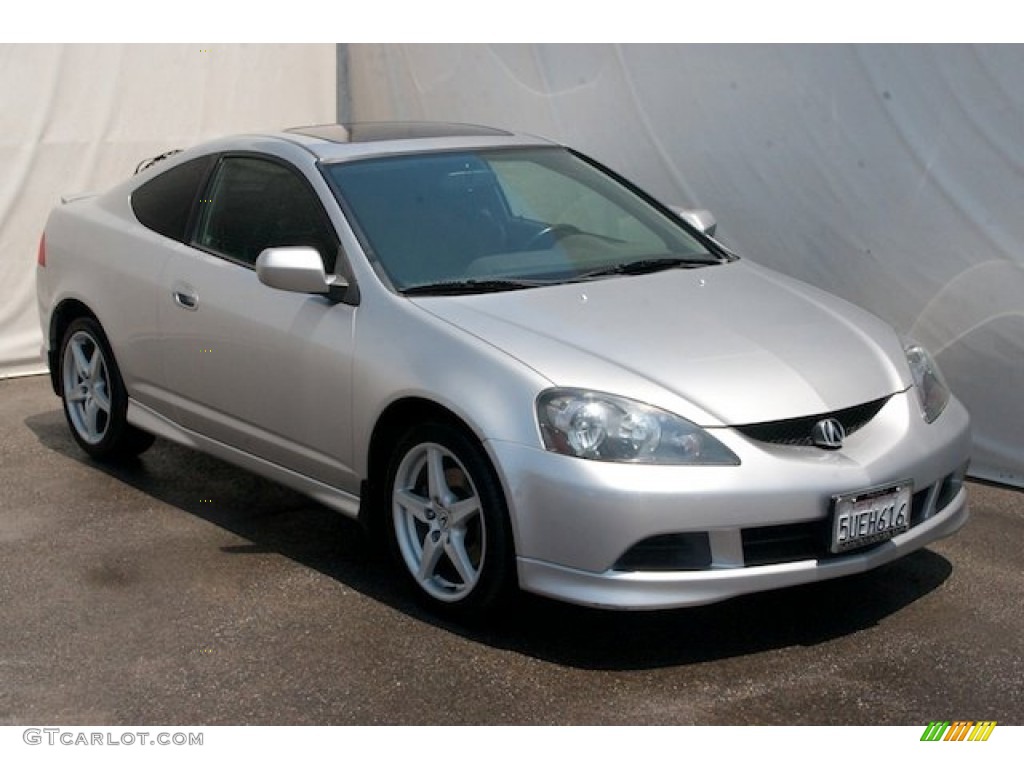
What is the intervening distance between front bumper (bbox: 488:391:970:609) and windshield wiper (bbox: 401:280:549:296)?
767 millimetres

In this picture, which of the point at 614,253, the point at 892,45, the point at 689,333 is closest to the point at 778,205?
the point at 892,45

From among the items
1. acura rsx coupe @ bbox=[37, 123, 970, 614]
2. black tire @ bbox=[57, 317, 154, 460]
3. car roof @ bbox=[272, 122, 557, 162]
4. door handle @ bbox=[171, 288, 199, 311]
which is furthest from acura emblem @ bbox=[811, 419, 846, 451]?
black tire @ bbox=[57, 317, 154, 460]

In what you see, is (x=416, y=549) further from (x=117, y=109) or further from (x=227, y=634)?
(x=117, y=109)

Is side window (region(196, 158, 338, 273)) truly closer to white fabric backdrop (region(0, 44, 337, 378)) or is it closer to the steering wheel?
the steering wheel

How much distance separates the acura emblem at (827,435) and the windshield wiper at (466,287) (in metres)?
1.12

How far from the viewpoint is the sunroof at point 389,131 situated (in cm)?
604

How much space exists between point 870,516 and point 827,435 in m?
0.27

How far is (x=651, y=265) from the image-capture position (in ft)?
18.5

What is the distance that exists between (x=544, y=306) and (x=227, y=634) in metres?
1.43

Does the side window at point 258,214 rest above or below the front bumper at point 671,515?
above

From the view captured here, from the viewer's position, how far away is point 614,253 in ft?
18.7

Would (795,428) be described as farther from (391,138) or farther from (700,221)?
(391,138)
